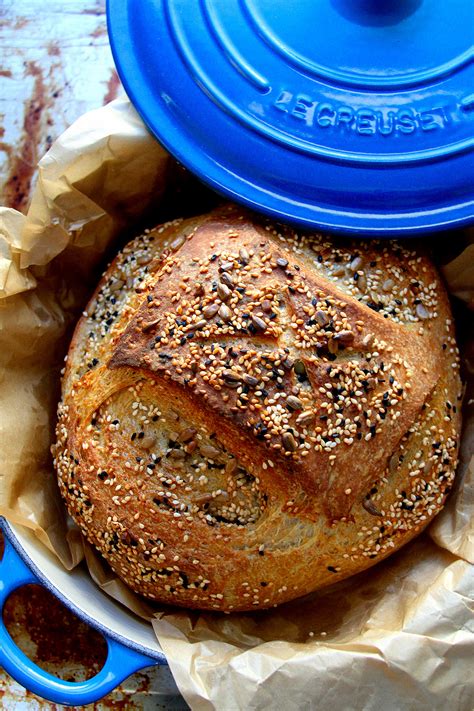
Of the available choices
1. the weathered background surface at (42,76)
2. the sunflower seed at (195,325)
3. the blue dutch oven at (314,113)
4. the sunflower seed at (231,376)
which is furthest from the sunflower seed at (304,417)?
the weathered background surface at (42,76)

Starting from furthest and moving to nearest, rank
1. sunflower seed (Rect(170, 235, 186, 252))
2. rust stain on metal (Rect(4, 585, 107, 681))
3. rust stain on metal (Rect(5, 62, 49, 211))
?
rust stain on metal (Rect(5, 62, 49, 211)) < rust stain on metal (Rect(4, 585, 107, 681)) < sunflower seed (Rect(170, 235, 186, 252))

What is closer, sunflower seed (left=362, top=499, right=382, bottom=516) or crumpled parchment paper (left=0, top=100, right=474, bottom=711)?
crumpled parchment paper (left=0, top=100, right=474, bottom=711)

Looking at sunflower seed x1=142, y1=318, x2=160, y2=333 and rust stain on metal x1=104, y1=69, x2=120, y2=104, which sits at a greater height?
rust stain on metal x1=104, y1=69, x2=120, y2=104

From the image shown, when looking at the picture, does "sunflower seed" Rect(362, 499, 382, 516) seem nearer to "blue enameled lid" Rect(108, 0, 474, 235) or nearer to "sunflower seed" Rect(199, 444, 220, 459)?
"sunflower seed" Rect(199, 444, 220, 459)

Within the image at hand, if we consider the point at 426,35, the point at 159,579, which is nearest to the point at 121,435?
the point at 159,579

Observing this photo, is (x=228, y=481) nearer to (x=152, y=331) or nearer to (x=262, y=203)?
(x=152, y=331)

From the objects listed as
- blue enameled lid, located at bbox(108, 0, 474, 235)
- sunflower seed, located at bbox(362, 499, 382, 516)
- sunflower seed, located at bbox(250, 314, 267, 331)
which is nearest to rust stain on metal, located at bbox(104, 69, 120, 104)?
blue enameled lid, located at bbox(108, 0, 474, 235)
